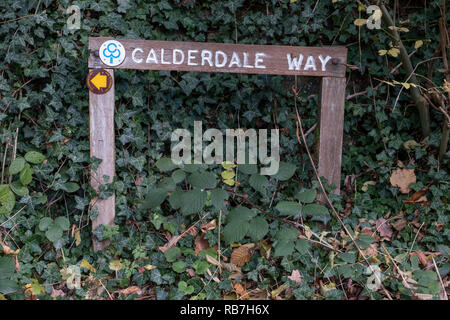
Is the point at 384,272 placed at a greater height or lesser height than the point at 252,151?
lesser

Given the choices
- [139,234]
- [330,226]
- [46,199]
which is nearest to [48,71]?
[46,199]

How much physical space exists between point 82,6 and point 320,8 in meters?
1.62

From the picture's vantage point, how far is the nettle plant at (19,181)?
272cm

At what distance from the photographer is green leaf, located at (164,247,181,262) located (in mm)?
2594

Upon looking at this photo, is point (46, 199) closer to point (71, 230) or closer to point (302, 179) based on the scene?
point (71, 230)

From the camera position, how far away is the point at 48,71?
310cm

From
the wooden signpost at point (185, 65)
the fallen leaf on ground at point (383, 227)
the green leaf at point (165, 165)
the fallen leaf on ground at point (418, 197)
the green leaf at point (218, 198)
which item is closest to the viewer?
the green leaf at point (218, 198)

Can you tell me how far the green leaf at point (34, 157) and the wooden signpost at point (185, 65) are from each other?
0.36 metres

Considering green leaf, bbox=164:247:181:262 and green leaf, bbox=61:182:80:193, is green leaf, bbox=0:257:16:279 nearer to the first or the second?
green leaf, bbox=61:182:80:193

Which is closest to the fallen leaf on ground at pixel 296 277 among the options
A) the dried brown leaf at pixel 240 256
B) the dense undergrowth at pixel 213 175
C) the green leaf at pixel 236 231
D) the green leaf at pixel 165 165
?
the dense undergrowth at pixel 213 175

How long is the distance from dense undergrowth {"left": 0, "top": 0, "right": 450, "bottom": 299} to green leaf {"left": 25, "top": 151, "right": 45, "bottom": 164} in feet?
0.04

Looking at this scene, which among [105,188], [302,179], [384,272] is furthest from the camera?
[302,179]

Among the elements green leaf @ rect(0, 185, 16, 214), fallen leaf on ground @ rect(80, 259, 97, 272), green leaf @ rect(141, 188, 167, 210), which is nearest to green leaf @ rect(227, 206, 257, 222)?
green leaf @ rect(141, 188, 167, 210)

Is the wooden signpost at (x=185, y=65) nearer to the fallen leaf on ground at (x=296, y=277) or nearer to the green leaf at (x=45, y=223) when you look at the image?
the green leaf at (x=45, y=223)
